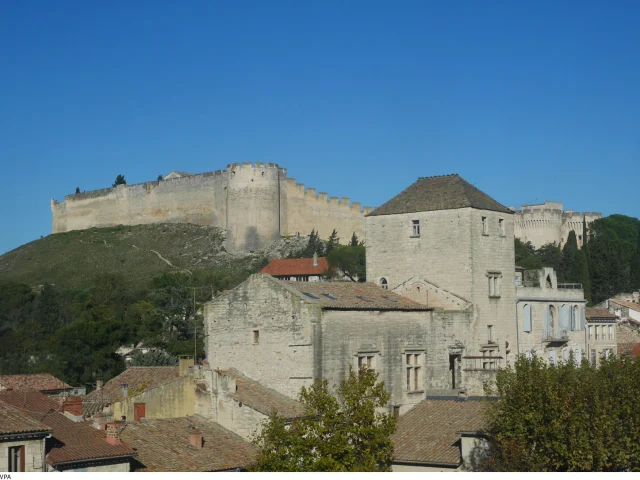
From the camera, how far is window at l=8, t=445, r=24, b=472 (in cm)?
2497

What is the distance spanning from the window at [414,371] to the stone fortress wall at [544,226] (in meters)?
93.6

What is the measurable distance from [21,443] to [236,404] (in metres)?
10.2

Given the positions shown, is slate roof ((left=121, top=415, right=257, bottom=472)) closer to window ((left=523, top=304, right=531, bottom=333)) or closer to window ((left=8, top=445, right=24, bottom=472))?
window ((left=8, top=445, right=24, bottom=472))

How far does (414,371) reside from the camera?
39.9 metres

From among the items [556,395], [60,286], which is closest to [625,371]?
[556,395]

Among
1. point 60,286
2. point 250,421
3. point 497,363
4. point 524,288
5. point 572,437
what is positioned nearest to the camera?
point 572,437

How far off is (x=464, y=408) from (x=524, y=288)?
43.4ft

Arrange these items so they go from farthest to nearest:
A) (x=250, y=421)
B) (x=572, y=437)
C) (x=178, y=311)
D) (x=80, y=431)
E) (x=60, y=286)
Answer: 1. (x=60, y=286)
2. (x=178, y=311)
3. (x=250, y=421)
4. (x=80, y=431)
5. (x=572, y=437)

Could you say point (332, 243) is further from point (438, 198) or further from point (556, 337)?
point (438, 198)

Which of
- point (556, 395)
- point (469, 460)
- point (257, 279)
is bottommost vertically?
point (469, 460)

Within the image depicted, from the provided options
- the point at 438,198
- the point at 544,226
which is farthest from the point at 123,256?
the point at 438,198

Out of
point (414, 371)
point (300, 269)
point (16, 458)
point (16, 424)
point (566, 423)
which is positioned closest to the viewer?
point (16, 458)

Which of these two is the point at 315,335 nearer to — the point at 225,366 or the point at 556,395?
the point at 225,366

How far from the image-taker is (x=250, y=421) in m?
34.0
